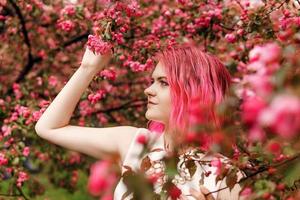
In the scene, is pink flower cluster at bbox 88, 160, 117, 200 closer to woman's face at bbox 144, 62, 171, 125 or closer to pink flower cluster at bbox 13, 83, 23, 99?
woman's face at bbox 144, 62, 171, 125

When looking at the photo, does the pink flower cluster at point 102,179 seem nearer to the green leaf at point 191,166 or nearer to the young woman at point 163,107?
the green leaf at point 191,166

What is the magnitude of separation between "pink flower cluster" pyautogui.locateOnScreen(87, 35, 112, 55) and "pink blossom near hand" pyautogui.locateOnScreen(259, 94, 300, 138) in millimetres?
1811

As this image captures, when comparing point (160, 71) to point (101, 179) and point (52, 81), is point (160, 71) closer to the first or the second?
point (101, 179)

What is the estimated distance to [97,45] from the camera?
294cm

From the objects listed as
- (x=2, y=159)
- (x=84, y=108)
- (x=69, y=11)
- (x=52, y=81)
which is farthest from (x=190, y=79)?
(x=52, y=81)

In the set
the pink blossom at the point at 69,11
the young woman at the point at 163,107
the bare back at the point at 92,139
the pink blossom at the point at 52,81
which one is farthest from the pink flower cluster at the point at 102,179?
the pink blossom at the point at 52,81

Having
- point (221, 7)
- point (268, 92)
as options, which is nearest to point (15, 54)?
point (221, 7)

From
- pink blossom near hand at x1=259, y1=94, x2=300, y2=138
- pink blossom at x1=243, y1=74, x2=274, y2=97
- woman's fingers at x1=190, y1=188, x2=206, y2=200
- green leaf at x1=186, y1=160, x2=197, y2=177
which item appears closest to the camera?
pink blossom near hand at x1=259, y1=94, x2=300, y2=138

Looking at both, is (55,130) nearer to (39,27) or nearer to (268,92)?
(268,92)

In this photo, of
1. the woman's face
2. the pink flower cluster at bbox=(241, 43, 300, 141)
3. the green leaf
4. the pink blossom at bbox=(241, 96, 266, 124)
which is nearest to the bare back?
the woman's face

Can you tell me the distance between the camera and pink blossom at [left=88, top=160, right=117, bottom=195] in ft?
4.07

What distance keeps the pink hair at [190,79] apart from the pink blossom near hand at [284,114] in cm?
139

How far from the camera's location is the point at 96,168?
1297mm

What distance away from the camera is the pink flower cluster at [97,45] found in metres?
2.93
